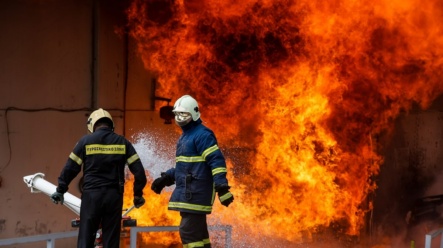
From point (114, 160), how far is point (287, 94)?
4737 mm

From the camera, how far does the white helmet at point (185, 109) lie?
5.59m

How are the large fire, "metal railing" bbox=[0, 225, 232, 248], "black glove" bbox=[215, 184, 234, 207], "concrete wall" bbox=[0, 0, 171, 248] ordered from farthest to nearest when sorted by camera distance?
the large fire, "concrete wall" bbox=[0, 0, 171, 248], "metal railing" bbox=[0, 225, 232, 248], "black glove" bbox=[215, 184, 234, 207]

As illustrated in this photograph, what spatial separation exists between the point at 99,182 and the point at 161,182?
622 millimetres

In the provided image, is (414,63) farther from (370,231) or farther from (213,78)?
(213,78)

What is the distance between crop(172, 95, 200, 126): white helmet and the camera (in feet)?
18.4

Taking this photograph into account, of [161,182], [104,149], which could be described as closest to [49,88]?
[104,149]

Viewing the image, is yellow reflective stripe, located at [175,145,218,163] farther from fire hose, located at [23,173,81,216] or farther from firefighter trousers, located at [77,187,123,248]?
fire hose, located at [23,173,81,216]

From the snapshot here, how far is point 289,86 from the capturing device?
972 centimetres

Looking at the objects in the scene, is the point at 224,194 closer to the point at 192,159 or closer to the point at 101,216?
the point at 192,159

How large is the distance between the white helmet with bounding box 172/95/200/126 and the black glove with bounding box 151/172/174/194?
0.59 metres

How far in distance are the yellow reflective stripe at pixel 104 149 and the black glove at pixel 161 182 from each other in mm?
451

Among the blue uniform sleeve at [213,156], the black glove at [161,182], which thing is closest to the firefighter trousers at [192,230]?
the black glove at [161,182]

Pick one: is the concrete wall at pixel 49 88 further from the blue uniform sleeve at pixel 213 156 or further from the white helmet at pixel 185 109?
the blue uniform sleeve at pixel 213 156

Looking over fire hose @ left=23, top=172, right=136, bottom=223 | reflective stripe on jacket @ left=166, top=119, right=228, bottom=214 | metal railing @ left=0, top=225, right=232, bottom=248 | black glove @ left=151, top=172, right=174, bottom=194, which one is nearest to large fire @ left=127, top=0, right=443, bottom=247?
metal railing @ left=0, top=225, right=232, bottom=248
